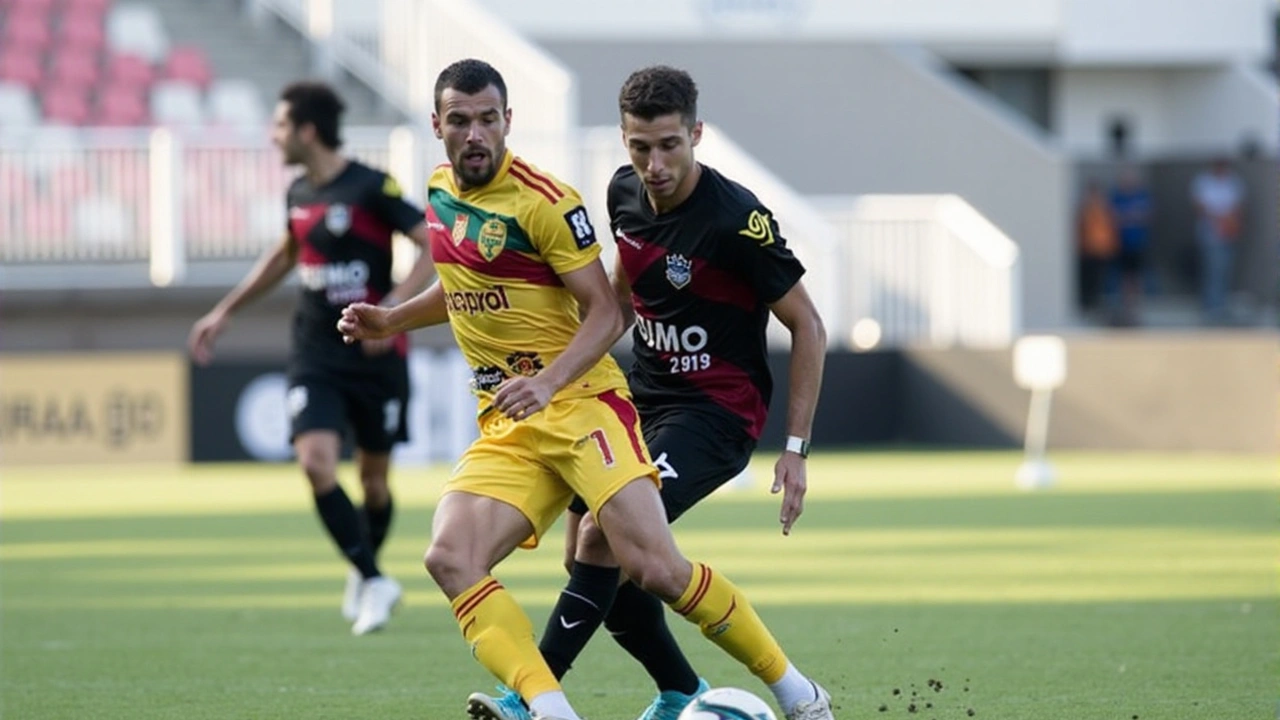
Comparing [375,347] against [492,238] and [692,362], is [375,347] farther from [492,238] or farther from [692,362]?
[492,238]

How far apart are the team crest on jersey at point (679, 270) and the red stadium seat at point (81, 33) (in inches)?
785

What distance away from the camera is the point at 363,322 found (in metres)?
7.01

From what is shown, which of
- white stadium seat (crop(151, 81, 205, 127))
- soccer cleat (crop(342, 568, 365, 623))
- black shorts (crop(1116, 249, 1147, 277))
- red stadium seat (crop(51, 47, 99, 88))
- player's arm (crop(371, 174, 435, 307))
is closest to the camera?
soccer cleat (crop(342, 568, 365, 623))

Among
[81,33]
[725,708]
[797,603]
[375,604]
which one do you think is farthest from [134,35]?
[725,708]

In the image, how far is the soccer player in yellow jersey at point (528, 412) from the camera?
6.39 m

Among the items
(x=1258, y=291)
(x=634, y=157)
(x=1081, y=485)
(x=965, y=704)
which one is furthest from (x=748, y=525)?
(x=1258, y=291)

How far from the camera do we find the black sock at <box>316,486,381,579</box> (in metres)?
9.74

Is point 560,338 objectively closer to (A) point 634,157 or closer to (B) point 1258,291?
(A) point 634,157

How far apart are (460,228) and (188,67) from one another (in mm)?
20005

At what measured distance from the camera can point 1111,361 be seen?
21.4m

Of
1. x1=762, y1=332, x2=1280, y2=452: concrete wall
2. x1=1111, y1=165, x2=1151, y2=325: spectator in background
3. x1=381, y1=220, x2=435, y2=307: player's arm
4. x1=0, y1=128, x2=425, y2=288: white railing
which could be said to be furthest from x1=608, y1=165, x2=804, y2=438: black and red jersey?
x1=1111, y1=165, x2=1151, y2=325: spectator in background

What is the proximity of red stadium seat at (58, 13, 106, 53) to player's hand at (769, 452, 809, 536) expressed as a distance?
20318mm

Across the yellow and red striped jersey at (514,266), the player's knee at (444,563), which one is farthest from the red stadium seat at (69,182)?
the player's knee at (444,563)

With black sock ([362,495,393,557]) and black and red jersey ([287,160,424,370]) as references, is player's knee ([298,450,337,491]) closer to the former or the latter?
black and red jersey ([287,160,424,370])
